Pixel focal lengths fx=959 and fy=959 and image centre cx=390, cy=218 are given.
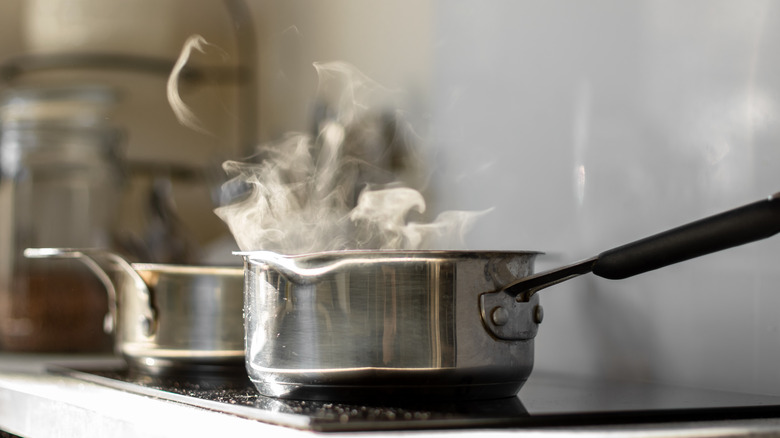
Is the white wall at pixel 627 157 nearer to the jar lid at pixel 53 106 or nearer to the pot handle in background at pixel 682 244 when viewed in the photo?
the pot handle in background at pixel 682 244

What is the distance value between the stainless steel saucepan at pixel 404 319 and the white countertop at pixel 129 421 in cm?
7

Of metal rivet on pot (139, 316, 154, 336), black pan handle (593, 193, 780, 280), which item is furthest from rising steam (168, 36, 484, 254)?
black pan handle (593, 193, 780, 280)

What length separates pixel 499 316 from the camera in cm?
59

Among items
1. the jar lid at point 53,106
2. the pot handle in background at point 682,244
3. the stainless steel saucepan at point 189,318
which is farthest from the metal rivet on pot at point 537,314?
the jar lid at point 53,106

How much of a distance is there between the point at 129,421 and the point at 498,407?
216 millimetres

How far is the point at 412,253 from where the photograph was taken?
57cm

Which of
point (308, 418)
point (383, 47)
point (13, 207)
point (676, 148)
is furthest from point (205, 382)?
point (13, 207)

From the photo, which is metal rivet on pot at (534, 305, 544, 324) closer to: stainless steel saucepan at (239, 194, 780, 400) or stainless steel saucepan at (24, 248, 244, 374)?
stainless steel saucepan at (239, 194, 780, 400)

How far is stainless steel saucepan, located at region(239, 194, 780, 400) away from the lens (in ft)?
1.86

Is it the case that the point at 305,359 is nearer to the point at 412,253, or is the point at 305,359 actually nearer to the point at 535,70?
the point at 412,253

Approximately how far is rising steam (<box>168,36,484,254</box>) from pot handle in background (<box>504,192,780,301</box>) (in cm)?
22

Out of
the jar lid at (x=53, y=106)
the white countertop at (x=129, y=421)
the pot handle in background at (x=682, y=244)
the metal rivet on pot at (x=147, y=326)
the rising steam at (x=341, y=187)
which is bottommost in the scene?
the white countertop at (x=129, y=421)

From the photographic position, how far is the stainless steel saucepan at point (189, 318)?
829mm

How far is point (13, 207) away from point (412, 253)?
39.5 inches
